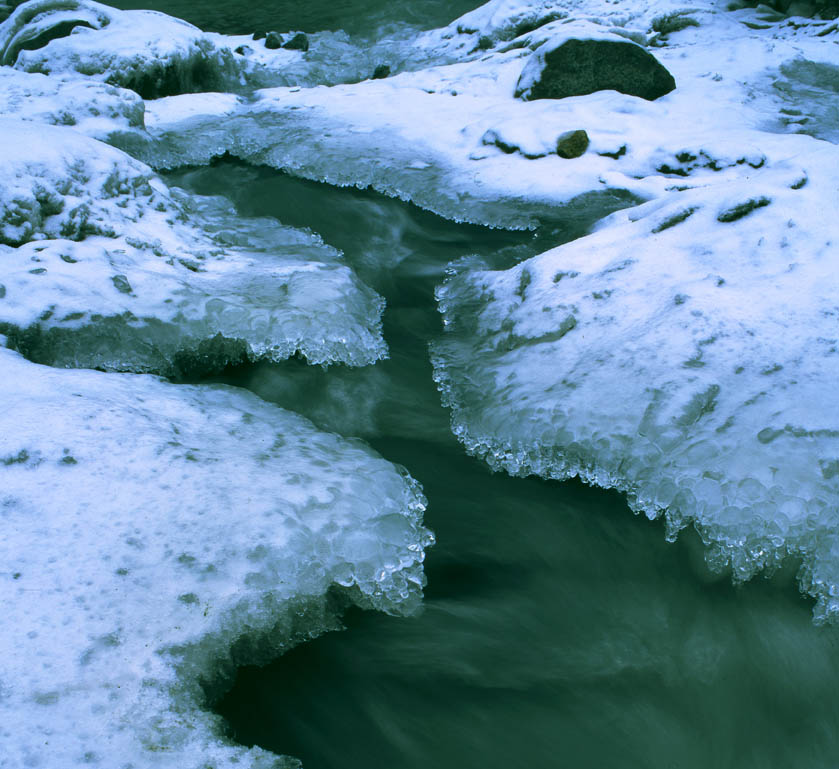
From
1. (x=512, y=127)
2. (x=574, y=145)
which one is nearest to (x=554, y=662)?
(x=574, y=145)

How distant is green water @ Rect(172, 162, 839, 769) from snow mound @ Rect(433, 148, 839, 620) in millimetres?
136

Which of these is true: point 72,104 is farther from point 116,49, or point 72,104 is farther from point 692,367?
point 692,367

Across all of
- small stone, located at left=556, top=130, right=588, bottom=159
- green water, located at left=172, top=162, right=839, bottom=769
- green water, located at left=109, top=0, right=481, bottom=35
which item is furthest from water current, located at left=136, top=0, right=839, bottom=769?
green water, located at left=109, top=0, right=481, bottom=35

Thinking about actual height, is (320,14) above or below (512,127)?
below

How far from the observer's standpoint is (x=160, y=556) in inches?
81.3

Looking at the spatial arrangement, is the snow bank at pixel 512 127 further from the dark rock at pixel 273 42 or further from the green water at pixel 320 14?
the green water at pixel 320 14

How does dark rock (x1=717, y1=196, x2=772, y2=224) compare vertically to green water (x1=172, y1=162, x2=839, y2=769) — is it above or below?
above

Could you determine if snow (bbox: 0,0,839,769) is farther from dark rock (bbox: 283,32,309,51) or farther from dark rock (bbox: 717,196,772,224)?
dark rock (bbox: 283,32,309,51)

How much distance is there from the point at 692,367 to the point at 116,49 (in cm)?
703

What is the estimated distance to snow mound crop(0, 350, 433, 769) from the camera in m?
1.70

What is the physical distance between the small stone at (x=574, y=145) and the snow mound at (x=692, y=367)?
1643mm

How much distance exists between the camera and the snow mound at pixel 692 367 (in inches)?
91.0

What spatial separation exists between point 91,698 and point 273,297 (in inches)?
84.2

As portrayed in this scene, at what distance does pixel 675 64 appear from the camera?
23.4ft
